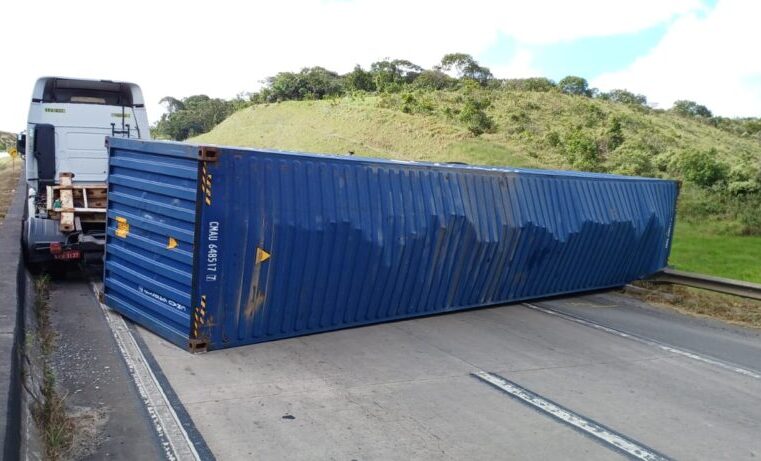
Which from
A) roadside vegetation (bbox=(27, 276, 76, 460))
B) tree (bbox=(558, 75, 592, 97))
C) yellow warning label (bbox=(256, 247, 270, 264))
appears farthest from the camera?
tree (bbox=(558, 75, 592, 97))

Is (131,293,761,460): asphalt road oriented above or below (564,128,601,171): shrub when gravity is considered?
below

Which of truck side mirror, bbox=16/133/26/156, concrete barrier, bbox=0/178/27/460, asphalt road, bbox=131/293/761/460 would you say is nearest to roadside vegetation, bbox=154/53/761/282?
asphalt road, bbox=131/293/761/460

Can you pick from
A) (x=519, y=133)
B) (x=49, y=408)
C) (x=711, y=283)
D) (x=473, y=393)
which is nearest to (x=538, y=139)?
(x=519, y=133)

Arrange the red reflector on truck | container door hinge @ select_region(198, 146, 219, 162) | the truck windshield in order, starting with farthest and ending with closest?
the truck windshield < the red reflector on truck < container door hinge @ select_region(198, 146, 219, 162)

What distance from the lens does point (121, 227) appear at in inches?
343

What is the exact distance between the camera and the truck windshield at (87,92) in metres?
11.8

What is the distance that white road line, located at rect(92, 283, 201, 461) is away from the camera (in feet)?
16.3

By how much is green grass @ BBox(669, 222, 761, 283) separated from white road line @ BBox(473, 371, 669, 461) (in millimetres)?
9661

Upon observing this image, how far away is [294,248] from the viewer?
7820mm

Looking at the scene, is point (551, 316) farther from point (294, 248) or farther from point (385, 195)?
point (294, 248)

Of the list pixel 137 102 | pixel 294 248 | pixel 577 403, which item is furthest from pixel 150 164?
pixel 577 403

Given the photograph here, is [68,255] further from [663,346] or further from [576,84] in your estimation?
[576,84]

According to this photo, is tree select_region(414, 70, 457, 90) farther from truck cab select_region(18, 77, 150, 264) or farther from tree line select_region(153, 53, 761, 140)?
truck cab select_region(18, 77, 150, 264)

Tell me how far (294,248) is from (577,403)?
3580 mm
